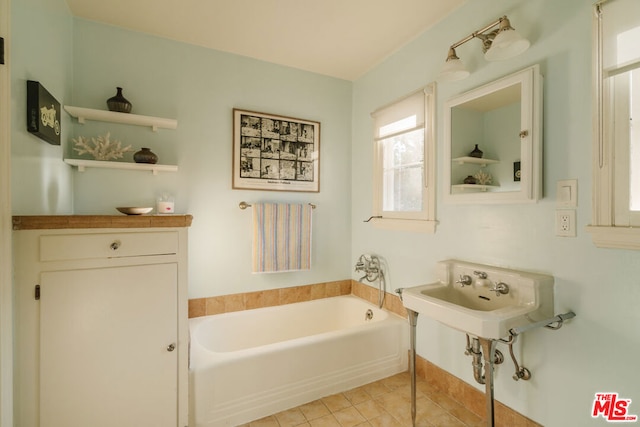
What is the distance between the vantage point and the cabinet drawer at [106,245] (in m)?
1.25

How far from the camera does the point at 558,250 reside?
4.44 ft

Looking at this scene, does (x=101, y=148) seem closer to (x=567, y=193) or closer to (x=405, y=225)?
(x=405, y=225)

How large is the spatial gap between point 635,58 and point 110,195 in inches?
A: 113

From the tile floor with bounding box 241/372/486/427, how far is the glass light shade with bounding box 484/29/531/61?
6.56ft

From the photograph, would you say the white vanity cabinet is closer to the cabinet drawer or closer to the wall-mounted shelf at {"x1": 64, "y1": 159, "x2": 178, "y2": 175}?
the cabinet drawer

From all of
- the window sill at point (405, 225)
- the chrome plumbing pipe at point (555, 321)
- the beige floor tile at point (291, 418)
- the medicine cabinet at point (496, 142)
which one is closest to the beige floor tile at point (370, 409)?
the beige floor tile at point (291, 418)

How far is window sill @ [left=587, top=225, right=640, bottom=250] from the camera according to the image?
109 cm

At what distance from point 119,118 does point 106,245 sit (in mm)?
1061

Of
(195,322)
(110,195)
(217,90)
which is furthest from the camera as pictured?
(217,90)

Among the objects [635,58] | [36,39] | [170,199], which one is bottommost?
[170,199]

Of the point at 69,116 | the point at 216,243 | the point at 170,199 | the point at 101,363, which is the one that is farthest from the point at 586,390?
the point at 69,116

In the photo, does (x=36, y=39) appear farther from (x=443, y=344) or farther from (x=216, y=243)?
(x=443, y=344)

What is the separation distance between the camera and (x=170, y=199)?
2098 millimetres

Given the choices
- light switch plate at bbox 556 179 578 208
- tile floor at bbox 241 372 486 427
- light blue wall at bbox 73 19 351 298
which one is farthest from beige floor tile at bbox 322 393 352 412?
light switch plate at bbox 556 179 578 208
